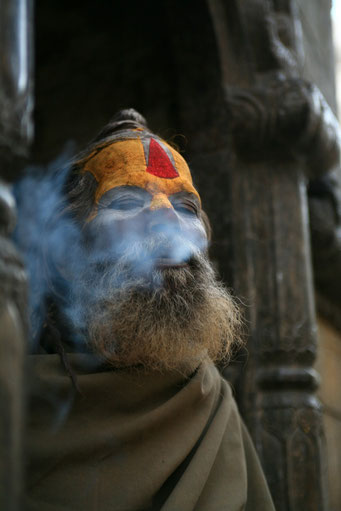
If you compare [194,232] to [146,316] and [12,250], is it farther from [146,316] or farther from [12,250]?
[12,250]

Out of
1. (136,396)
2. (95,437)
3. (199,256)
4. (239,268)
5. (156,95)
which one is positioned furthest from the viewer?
(156,95)

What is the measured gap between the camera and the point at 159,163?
2.05 meters

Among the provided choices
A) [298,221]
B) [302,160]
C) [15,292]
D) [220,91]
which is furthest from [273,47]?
[15,292]

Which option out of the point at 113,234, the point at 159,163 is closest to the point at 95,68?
the point at 159,163

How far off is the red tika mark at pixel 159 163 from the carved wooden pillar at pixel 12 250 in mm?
980

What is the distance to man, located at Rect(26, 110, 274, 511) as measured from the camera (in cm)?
163

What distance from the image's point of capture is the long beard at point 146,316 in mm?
1849

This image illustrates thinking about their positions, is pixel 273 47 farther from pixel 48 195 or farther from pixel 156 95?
pixel 48 195

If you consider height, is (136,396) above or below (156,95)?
below

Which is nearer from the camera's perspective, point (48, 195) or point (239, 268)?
point (48, 195)

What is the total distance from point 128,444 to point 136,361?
250 mm

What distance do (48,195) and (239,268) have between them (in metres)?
0.95

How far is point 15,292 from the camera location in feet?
2.93

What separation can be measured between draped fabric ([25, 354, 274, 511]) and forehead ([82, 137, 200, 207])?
1.90 ft
